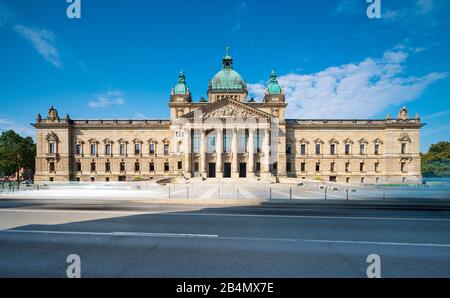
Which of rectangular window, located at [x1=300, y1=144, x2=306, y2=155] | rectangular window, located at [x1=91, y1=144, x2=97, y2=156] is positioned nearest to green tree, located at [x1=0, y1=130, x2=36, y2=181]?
rectangular window, located at [x1=91, y1=144, x2=97, y2=156]

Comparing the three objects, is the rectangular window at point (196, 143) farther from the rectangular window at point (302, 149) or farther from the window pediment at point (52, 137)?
the window pediment at point (52, 137)

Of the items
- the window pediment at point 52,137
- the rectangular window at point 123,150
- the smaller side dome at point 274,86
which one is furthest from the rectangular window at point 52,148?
the smaller side dome at point 274,86

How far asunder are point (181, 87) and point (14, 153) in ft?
165

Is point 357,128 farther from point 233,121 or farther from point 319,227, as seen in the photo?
point 319,227

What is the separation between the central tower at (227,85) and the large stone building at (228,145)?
10.3 inches

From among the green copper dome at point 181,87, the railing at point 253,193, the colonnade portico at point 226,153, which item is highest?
the green copper dome at point 181,87

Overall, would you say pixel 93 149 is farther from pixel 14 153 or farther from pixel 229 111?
pixel 229 111

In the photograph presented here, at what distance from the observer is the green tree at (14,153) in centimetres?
5744

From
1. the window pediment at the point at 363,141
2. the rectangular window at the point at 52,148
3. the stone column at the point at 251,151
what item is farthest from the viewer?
the window pediment at the point at 363,141

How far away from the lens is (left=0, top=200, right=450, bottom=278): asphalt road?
5.29m

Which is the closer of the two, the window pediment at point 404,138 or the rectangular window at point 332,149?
the window pediment at point 404,138

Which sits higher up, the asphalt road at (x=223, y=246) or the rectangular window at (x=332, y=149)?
the rectangular window at (x=332, y=149)

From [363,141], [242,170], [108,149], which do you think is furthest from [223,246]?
[363,141]
